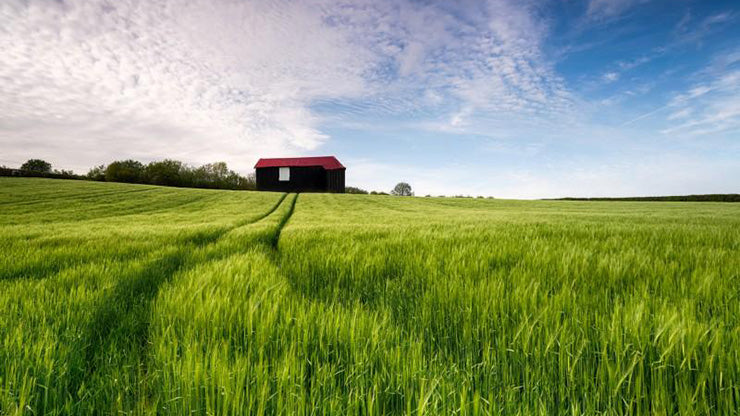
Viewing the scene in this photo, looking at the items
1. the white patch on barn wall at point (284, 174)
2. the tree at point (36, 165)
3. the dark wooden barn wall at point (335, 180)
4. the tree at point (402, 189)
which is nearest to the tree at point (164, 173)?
the white patch on barn wall at point (284, 174)

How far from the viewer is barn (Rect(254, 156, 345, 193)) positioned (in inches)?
2195

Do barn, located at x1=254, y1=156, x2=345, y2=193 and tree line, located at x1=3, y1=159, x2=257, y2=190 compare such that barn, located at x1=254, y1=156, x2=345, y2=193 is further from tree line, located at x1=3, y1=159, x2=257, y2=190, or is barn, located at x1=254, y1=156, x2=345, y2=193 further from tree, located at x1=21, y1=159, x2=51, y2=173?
tree, located at x1=21, y1=159, x2=51, y2=173

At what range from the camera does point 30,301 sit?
186cm

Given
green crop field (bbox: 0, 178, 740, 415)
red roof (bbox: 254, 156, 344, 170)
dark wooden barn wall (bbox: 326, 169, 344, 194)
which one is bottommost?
green crop field (bbox: 0, 178, 740, 415)

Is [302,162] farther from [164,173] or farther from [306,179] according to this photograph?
[164,173]

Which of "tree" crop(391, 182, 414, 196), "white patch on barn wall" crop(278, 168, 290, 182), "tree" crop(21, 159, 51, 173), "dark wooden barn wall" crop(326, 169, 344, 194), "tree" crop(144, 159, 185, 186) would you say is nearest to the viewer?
"dark wooden barn wall" crop(326, 169, 344, 194)

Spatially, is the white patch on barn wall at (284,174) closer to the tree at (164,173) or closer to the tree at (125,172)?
the tree at (164,173)

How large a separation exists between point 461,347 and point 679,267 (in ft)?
8.74

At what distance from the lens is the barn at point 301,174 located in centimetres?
5575

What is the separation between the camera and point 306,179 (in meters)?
55.8

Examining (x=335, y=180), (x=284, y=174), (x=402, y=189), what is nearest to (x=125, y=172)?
(x=284, y=174)

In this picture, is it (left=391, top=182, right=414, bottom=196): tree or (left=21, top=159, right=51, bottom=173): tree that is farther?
(left=391, top=182, right=414, bottom=196): tree

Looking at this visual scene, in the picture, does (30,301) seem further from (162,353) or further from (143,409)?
(143,409)

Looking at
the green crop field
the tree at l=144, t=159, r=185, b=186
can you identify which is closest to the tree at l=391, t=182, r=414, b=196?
the tree at l=144, t=159, r=185, b=186
